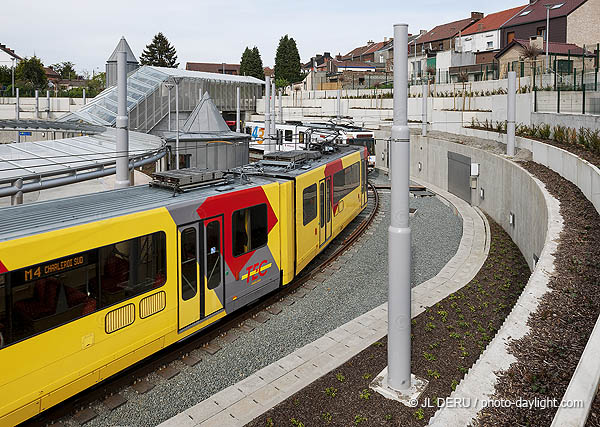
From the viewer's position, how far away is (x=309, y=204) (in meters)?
13.1

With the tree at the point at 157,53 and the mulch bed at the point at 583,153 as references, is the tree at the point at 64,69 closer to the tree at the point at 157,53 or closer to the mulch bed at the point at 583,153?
the tree at the point at 157,53

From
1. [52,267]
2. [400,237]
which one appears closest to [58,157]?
[52,267]

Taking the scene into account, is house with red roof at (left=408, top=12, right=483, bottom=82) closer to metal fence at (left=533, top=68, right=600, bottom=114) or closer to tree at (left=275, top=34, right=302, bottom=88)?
tree at (left=275, top=34, right=302, bottom=88)

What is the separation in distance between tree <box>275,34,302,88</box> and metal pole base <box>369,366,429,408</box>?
10521 centimetres

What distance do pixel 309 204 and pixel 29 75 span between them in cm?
8367

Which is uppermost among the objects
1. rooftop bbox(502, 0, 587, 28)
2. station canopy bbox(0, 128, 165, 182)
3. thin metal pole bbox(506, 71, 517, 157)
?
rooftop bbox(502, 0, 587, 28)

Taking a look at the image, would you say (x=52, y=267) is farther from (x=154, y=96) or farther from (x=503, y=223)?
(x=154, y=96)

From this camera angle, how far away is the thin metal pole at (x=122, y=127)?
11.0 meters

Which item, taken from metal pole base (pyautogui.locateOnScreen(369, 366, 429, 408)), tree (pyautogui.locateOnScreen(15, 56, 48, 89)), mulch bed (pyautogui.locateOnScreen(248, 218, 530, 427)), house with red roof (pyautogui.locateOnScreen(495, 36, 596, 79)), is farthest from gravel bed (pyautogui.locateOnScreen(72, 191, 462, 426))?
tree (pyautogui.locateOnScreen(15, 56, 48, 89))

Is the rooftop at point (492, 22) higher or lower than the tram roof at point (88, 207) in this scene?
higher

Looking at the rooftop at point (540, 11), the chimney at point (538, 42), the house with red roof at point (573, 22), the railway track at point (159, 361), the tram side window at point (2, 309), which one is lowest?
the railway track at point (159, 361)

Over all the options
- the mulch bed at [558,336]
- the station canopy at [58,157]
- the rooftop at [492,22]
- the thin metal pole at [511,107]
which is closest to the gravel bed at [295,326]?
the mulch bed at [558,336]

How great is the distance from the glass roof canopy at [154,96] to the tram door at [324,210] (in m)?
24.0

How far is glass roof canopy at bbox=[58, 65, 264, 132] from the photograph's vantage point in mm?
47125
